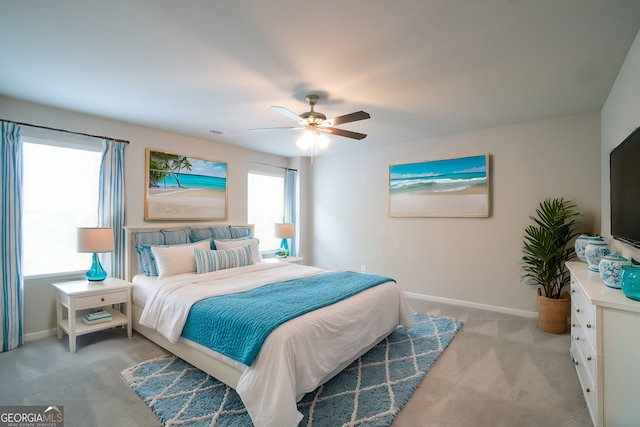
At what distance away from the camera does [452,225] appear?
451 centimetres

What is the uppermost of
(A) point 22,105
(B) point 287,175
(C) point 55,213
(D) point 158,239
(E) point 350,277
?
(A) point 22,105

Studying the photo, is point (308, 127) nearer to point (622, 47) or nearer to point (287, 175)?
point (622, 47)

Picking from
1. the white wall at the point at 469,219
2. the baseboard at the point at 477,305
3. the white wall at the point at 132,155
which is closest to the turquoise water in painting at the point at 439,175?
the white wall at the point at 469,219

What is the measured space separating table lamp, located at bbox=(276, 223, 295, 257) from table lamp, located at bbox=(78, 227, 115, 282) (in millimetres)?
2470

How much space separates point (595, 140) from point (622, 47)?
5.81 feet

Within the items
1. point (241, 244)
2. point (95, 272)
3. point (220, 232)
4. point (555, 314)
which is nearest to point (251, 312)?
point (241, 244)

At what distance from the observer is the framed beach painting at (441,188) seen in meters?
4.27

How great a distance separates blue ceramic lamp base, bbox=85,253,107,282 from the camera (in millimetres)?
3316

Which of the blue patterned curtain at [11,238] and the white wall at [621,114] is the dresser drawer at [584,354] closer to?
the white wall at [621,114]

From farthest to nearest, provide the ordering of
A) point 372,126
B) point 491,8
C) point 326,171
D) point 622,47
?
point 326,171 < point 372,126 < point 622,47 < point 491,8

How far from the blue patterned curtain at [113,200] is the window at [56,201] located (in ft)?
0.44

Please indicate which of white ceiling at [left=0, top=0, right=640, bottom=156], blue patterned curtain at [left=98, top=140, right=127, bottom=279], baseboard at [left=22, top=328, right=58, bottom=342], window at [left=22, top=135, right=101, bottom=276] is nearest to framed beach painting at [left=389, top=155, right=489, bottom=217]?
white ceiling at [left=0, top=0, right=640, bottom=156]

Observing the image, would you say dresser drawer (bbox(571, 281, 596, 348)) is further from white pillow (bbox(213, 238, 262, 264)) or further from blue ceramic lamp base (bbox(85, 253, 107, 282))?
blue ceramic lamp base (bbox(85, 253, 107, 282))

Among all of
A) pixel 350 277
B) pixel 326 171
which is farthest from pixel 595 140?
pixel 326 171
